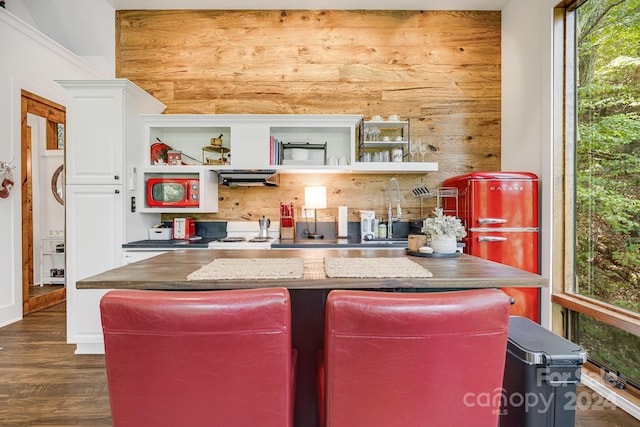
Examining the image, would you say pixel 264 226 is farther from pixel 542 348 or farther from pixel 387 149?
pixel 542 348

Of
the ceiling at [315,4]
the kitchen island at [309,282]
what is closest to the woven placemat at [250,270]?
the kitchen island at [309,282]

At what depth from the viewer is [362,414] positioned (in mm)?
842

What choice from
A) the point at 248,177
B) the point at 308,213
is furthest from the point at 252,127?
the point at 308,213

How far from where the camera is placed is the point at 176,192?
312 cm

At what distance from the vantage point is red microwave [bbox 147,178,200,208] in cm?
309

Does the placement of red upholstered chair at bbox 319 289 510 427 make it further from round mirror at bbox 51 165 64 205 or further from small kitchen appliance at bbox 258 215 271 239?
round mirror at bbox 51 165 64 205

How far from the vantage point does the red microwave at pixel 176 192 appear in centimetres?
309

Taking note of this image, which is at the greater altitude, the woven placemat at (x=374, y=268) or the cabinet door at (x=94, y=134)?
the cabinet door at (x=94, y=134)

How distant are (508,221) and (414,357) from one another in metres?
2.42

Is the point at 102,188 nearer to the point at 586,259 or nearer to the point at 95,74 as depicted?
the point at 95,74

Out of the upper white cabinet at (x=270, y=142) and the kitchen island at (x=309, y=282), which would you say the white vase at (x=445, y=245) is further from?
the upper white cabinet at (x=270, y=142)

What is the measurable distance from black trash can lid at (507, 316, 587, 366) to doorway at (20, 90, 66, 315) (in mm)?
4674

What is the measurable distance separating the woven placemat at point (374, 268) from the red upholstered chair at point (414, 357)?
0.46m

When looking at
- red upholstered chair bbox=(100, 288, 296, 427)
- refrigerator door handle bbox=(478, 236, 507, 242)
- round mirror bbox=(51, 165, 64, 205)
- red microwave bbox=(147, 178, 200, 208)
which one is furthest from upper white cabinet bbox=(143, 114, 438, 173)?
red upholstered chair bbox=(100, 288, 296, 427)
